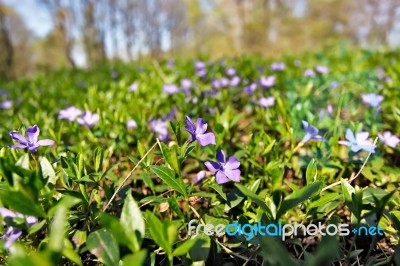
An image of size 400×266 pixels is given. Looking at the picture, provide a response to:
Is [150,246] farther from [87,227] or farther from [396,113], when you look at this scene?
[396,113]

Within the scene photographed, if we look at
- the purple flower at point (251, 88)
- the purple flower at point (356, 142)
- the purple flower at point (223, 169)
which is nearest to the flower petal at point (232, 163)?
the purple flower at point (223, 169)

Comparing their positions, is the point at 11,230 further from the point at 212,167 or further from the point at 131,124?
the point at 131,124

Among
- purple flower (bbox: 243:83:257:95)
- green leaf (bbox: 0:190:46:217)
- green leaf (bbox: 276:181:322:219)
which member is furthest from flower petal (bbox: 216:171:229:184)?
purple flower (bbox: 243:83:257:95)

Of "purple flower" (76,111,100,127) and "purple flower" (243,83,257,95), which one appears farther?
"purple flower" (243,83,257,95)

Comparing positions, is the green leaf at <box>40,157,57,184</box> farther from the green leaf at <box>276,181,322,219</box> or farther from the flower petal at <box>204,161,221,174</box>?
Result: the green leaf at <box>276,181,322,219</box>

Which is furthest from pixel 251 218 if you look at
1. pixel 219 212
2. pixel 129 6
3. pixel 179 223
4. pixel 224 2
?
pixel 129 6

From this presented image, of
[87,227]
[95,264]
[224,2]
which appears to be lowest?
[95,264]

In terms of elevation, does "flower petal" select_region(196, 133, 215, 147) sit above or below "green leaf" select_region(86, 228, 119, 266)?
above

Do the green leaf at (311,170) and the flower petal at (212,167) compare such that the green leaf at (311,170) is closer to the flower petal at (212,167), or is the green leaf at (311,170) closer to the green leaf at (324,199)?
the green leaf at (324,199)
